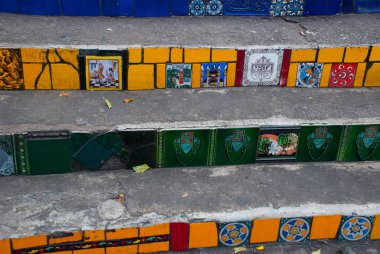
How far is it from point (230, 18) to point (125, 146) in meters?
1.90

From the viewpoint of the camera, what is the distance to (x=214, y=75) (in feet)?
15.4

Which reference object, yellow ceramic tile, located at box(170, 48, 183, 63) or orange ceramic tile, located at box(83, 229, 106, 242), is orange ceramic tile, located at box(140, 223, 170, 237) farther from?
yellow ceramic tile, located at box(170, 48, 183, 63)

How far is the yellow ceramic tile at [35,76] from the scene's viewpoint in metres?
4.41

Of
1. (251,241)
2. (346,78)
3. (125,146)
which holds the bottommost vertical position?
(251,241)

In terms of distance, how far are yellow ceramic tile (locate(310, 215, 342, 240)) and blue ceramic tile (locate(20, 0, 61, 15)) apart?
2.98m

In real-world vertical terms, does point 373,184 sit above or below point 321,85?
below

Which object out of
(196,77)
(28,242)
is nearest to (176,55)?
(196,77)

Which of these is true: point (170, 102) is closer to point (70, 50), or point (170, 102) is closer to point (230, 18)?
point (70, 50)

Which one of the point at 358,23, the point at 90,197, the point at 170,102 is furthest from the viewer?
the point at 358,23

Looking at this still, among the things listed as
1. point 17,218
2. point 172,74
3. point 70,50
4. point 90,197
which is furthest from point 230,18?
point 17,218

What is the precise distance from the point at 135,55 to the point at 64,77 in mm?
610

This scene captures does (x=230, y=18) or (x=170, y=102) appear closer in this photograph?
(x=170, y=102)

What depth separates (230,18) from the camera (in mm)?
5305

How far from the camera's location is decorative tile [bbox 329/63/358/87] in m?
4.79
